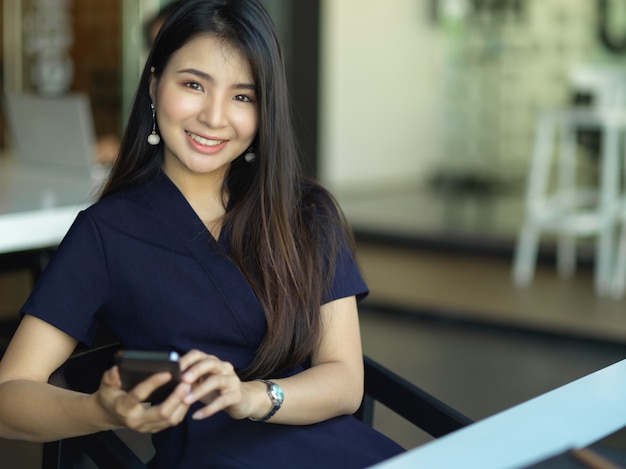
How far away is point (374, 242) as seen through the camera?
20.9 ft

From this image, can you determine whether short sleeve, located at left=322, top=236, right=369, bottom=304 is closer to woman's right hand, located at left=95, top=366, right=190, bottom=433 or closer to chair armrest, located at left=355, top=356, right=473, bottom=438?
chair armrest, located at left=355, top=356, right=473, bottom=438

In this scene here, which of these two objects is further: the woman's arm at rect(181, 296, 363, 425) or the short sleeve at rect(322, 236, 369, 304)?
the short sleeve at rect(322, 236, 369, 304)

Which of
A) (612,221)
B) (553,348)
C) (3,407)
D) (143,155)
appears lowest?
(553,348)

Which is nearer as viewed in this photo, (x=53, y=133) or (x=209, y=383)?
(x=209, y=383)

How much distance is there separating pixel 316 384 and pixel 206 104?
1.52 ft

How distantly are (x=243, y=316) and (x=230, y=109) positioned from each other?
32 centimetres

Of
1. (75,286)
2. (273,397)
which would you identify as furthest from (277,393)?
(75,286)

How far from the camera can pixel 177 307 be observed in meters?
1.50

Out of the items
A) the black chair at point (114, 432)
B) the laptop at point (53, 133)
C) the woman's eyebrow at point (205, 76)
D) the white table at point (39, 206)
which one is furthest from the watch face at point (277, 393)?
the laptop at point (53, 133)

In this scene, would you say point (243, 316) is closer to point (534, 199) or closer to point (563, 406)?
point (563, 406)

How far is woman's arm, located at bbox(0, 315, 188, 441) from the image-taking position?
44.9 inches

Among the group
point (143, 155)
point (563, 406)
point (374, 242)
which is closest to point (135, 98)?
point (143, 155)

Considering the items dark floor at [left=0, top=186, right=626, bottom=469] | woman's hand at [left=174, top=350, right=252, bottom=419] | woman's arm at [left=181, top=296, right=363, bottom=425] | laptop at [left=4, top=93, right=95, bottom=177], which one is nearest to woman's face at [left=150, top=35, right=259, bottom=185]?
woman's arm at [left=181, top=296, right=363, bottom=425]

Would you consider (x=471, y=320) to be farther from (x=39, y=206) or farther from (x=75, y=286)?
(x=75, y=286)
